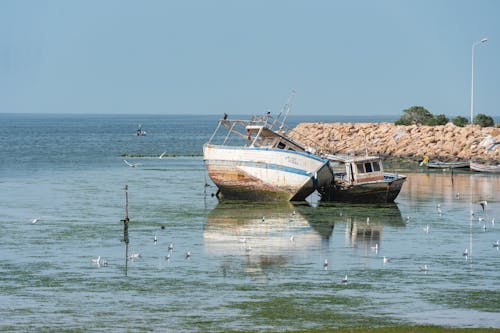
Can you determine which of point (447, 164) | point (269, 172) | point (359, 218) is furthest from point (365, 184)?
point (447, 164)

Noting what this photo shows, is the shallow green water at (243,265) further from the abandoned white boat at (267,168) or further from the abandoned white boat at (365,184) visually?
the abandoned white boat at (267,168)

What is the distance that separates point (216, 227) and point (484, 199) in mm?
20559

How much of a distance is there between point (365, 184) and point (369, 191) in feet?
2.09

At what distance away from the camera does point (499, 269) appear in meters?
36.5

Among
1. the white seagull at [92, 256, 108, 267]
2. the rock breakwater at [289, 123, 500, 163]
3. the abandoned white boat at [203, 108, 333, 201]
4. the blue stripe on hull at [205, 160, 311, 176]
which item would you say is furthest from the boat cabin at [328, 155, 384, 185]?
the rock breakwater at [289, 123, 500, 163]

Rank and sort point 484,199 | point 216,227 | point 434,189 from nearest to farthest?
1. point 216,227
2. point 484,199
3. point 434,189

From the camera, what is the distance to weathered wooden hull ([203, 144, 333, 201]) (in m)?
56.7

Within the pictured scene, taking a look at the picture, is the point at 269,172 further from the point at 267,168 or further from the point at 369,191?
the point at 369,191

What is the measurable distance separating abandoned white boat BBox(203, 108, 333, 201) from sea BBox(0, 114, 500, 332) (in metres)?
1.14

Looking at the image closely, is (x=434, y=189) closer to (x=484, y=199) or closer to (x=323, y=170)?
(x=484, y=199)

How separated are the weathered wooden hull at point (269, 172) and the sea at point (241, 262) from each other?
3.52 feet

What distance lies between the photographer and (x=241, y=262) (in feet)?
124

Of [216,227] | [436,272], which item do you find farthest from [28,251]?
[436,272]

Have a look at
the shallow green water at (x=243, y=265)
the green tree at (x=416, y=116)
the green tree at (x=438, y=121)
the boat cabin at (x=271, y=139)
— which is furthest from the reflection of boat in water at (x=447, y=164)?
the green tree at (x=416, y=116)
